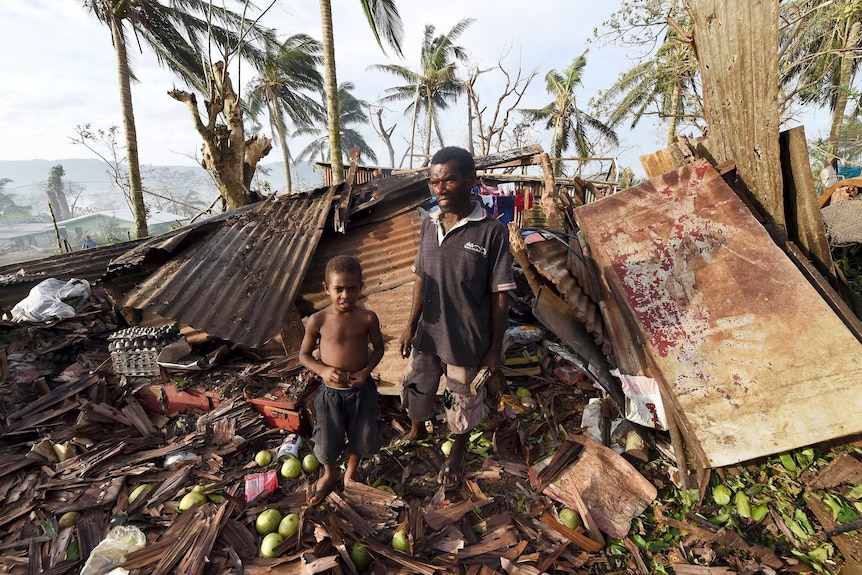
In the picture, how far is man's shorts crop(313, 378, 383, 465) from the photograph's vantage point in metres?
2.49

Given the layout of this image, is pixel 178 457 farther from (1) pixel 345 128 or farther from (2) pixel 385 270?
(1) pixel 345 128

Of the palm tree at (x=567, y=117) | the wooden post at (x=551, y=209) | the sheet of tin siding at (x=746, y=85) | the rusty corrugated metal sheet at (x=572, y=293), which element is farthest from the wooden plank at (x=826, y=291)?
the palm tree at (x=567, y=117)

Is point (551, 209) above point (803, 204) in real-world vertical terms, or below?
above

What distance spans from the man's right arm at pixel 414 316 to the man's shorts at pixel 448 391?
0.29 ft

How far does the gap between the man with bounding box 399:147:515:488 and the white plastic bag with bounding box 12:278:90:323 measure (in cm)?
553

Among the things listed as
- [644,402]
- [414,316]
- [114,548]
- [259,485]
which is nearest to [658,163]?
[644,402]

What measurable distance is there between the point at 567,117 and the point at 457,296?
27577mm

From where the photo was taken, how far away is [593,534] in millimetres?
2391

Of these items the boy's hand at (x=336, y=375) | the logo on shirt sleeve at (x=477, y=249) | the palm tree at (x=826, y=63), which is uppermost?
the palm tree at (x=826, y=63)

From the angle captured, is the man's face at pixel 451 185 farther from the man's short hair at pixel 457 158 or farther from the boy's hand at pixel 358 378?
the boy's hand at pixel 358 378

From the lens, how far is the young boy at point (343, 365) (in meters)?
2.33

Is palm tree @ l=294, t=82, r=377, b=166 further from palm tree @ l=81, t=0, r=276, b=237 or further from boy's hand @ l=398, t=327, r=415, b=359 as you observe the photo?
boy's hand @ l=398, t=327, r=415, b=359

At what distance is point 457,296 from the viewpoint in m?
2.47

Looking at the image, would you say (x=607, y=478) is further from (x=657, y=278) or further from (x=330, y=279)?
(x=330, y=279)
